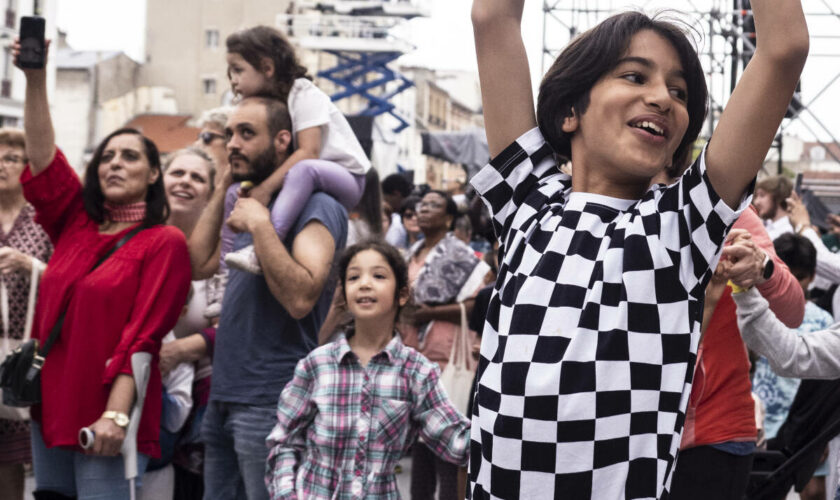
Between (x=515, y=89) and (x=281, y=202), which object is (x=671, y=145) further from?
(x=281, y=202)

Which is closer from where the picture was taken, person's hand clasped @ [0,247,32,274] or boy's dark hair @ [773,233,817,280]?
person's hand clasped @ [0,247,32,274]

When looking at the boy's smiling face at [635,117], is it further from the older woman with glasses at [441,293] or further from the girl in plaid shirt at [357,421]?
the older woman with glasses at [441,293]

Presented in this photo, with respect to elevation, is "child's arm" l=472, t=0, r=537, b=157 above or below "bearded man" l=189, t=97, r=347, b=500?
above

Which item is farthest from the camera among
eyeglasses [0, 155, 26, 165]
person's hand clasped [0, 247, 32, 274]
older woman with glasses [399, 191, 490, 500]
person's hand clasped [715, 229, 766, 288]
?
older woman with glasses [399, 191, 490, 500]

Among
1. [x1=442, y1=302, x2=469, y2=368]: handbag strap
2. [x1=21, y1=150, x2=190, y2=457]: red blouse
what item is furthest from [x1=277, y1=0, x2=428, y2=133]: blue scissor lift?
[x1=21, y1=150, x2=190, y2=457]: red blouse

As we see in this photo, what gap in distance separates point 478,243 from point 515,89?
901 cm

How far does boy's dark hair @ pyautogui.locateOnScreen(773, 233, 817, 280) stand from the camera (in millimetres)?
6000

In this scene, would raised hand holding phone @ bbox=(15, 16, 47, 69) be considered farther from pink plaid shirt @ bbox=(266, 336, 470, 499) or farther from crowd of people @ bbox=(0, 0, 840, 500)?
pink plaid shirt @ bbox=(266, 336, 470, 499)

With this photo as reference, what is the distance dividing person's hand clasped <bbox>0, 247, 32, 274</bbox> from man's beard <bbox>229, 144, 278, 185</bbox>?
133 cm

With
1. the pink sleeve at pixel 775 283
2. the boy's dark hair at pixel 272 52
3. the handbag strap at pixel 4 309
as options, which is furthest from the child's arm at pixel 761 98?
the handbag strap at pixel 4 309

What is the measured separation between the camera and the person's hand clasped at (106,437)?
3855mm

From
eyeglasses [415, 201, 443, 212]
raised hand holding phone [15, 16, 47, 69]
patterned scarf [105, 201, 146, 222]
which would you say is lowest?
eyeglasses [415, 201, 443, 212]

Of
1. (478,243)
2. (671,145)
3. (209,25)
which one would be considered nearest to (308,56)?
(209,25)

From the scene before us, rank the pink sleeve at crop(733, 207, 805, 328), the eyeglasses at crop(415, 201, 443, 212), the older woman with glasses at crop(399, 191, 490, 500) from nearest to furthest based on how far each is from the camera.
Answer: the pink sleeve at crop(733, 207, 805, 328) < the older woman with glasses at crop(399, 191, 490, 500) < the eyeglasses at crop(415, 201, 443, 212)
